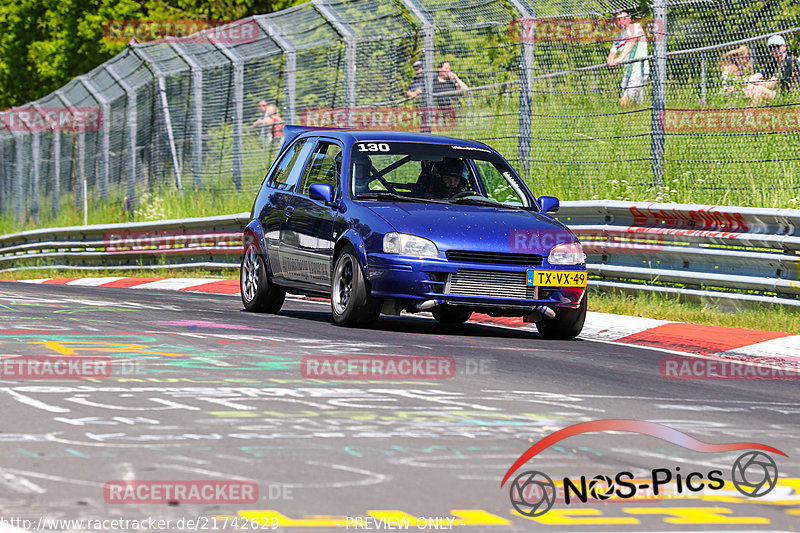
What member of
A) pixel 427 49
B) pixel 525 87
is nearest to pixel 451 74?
pixel 427 49

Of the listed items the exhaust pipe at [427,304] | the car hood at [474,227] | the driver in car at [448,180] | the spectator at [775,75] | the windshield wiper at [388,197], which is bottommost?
the exhaust pipe at [427,304]

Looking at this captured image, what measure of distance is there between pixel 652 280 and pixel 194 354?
216 inches

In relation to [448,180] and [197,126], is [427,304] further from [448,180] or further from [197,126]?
[197,126]

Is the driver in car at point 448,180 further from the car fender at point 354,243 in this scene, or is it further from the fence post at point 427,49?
the fence post at point 427,49

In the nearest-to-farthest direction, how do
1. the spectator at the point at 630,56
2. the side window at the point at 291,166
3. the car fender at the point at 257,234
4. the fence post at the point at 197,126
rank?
the side window at the point at 291,166 < the car fender at the point at 257,234 < the spectator at the point at 630,56 < the fence post at the point at 197,126

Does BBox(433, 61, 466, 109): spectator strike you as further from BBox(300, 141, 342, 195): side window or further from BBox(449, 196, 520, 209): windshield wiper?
BBox(449, 196, 520, 209): windshield wiper

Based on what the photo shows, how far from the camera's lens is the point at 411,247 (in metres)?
10.6

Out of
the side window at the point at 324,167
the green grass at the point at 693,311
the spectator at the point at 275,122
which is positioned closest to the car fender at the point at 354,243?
the side window at the point at 324,167

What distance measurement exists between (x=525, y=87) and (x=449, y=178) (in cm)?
409

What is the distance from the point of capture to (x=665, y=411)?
720cm

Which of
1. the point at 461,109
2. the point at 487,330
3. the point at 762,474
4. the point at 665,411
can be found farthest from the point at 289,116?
the point at 762,474

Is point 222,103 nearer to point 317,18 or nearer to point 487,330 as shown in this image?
point 317,18

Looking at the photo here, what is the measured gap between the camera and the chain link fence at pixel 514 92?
1356cm

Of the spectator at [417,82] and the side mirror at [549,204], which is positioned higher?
the spectator at [417,82]
